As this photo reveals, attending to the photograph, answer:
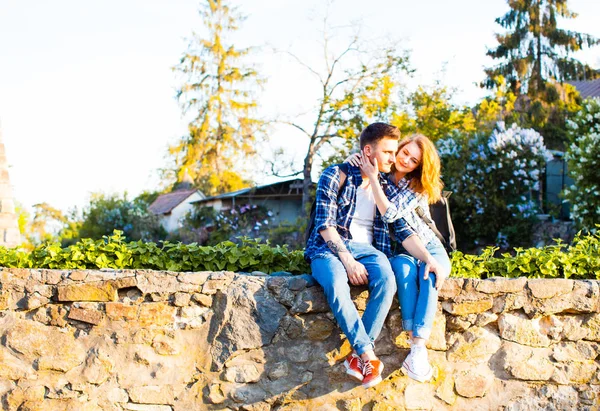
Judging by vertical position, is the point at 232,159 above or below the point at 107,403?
above

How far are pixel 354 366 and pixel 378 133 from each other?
4.68 ft

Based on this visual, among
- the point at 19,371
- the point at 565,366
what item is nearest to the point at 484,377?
the point at 565,366

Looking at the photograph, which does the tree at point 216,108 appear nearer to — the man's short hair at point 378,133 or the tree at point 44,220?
the tree at point 44,220

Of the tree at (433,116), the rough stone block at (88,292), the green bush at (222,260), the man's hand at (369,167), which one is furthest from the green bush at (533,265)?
the tree at (433,116)

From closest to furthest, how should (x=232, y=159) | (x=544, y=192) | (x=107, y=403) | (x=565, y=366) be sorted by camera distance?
(x=107, y=403), (x=565, y=366), (x=544, y=192), (x=232, y=159)

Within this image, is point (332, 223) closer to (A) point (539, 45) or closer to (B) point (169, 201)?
(A) point (539, 45)

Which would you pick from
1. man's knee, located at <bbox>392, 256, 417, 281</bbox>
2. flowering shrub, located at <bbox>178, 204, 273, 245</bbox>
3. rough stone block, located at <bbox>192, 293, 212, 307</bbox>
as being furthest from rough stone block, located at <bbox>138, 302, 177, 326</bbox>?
flowering shrub, located at <bbox>178, 204, 273, 245</bbox>

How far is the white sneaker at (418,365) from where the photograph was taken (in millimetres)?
3594

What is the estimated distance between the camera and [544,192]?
44.4 ft

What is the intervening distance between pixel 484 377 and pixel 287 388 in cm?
123

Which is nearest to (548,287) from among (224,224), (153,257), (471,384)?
(471,384)

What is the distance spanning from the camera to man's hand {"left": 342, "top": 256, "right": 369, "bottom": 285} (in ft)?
12.0

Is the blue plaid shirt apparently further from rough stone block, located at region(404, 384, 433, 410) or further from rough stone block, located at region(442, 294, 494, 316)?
rough stone block, located at region(404, 384, 433, 410)

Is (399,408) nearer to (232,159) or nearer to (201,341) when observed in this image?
(201,341)
